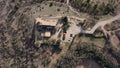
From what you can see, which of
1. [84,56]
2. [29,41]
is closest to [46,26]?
[29,41]

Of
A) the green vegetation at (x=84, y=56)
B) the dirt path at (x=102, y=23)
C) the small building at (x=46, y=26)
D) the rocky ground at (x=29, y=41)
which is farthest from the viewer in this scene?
the small building at (x=46, y=26)

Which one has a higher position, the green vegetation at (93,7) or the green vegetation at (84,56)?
the green vegetation at (93,7)

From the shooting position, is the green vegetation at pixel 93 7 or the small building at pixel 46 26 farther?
the small building at pixel 46 26

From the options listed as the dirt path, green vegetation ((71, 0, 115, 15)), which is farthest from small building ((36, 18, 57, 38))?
the dirt path

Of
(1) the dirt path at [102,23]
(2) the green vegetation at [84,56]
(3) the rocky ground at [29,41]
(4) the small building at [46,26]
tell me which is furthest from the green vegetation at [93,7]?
(2) the green vegetation at [84,56]

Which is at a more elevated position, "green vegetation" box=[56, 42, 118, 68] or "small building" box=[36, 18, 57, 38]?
"small building" box=[36, 18, 57, 38]

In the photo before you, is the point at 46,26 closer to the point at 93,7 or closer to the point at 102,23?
the point at 93,7

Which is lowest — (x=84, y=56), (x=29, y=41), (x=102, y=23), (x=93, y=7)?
(x=84, y=56)

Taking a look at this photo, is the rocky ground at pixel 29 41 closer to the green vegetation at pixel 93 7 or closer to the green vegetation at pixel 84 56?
the green vegetation at pixel 84 56

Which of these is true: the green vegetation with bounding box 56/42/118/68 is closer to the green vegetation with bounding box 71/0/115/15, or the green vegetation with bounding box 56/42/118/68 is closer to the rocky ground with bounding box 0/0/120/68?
the rocky ground with bounding box 0/0/120/68

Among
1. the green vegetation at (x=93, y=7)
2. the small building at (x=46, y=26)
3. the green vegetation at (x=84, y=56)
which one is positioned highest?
the green vegetation at (x=93, y=7)

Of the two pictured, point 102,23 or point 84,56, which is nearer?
point 102,23

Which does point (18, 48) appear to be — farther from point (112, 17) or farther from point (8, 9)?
point (112, 17)
